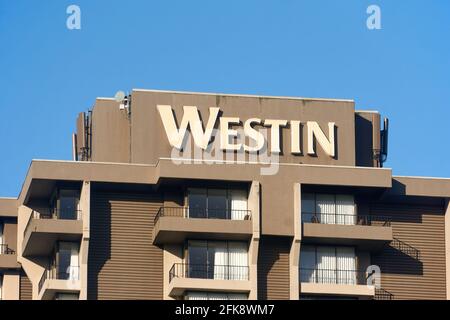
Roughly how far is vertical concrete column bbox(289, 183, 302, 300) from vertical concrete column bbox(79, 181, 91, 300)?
14.9 metres

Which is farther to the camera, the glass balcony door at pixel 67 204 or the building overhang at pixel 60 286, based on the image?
the glass balcony door at pixel 67 204

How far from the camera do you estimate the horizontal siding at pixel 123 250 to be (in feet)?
292

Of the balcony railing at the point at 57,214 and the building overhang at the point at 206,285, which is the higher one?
the balcony railing at the point at 57,214

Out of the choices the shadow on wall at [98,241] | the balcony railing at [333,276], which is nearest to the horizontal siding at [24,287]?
the shadow on wall at [98,241]

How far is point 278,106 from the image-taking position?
A: 95.5 m

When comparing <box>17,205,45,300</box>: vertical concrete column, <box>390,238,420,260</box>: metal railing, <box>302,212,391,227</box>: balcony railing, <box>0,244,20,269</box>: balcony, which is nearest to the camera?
<box>302,212,391,227</box>: balcony railing

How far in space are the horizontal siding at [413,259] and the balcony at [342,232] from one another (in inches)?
87.5

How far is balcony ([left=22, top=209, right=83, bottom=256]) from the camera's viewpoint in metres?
89.6

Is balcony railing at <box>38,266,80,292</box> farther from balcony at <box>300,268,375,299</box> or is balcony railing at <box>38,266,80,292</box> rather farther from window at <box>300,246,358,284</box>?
window at <box>300,246,358,284</box>

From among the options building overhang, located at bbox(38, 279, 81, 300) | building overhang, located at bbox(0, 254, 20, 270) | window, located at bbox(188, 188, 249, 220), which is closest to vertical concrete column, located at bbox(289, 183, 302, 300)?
window, located at bbox(188, 188, 249, 220)

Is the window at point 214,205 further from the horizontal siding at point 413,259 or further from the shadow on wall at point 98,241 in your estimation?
the horizontal siding at point 413,259

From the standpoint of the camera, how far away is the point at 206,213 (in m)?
91.2
